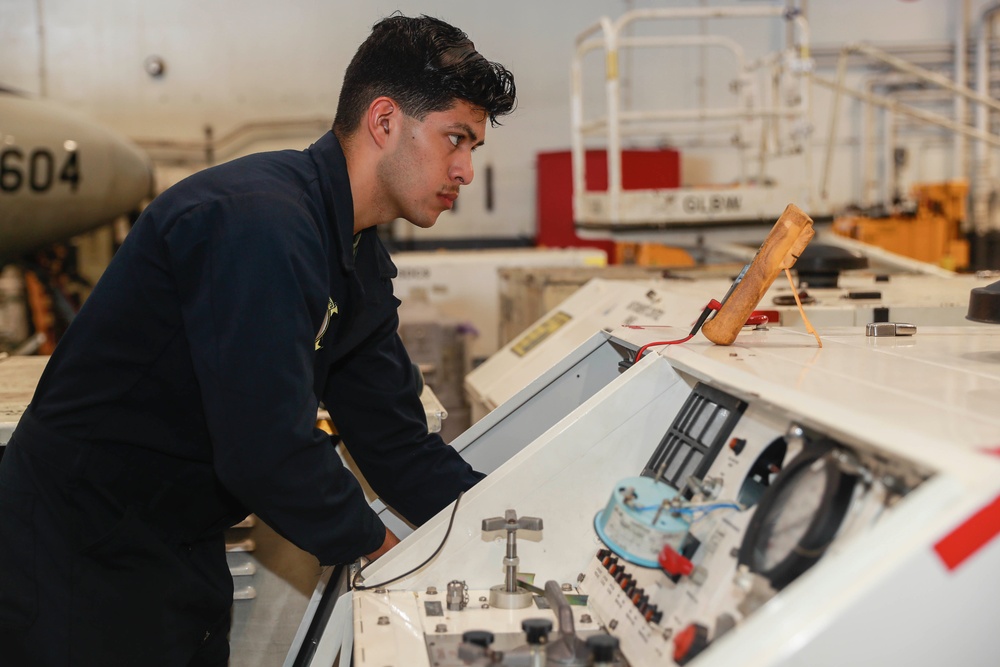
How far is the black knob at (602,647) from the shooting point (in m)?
1.15

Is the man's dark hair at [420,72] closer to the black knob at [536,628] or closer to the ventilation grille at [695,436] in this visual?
the ventilation grille at [695,436]

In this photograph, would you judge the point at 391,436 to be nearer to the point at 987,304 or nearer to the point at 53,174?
the point at 987,304

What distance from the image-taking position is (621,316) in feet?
9.85

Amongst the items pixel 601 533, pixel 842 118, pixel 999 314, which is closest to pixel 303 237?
pixel 601 533

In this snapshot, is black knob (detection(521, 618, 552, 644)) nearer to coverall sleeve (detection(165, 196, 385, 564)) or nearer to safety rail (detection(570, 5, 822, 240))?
coverall sleeve (detection(165, 196, 385, 564))

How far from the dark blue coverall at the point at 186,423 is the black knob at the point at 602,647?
44cm

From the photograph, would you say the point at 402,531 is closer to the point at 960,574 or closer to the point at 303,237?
the point at 303,237

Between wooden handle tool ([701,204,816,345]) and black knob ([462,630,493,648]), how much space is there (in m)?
0.64

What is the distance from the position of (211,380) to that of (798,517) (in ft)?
2.45

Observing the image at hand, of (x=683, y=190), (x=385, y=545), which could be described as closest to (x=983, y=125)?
(x=683, y=190)

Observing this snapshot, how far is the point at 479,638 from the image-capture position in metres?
1.24

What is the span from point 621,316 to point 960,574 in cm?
216

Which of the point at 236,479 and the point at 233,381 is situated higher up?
the point at 233,381

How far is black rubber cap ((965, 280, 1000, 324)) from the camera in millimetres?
1427
